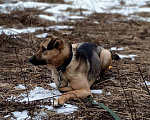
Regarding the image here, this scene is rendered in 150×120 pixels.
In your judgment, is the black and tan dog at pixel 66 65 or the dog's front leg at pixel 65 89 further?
the dog's front leg at pixel 65 89

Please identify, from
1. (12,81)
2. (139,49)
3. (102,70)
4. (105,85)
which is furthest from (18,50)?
(139,49)

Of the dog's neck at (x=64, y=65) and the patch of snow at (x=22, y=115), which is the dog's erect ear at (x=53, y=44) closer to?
the dog's neck at (x=64, y=65)

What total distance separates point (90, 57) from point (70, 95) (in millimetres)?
1254

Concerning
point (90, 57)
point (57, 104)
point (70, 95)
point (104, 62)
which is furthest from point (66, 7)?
point (57, 104)

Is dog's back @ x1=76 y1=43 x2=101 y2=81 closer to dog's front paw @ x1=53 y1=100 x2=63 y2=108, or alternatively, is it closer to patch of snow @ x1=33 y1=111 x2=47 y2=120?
dog's front paw @ x1=53 y1=100 x2=63 y2=108

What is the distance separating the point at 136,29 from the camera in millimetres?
10812

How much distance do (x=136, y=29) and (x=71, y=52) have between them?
7503mm

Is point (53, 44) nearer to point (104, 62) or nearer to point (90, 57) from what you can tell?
point (90, 57)

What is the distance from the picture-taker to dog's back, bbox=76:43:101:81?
454 cm

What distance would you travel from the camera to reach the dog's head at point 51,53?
3863mm

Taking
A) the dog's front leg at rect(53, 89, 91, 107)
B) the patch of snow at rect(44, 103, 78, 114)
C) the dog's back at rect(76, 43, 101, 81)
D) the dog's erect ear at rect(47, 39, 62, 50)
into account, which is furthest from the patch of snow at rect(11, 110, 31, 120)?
the dog's back at rect(76, 43, 101, 81)

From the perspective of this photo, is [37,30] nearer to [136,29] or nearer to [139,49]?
[139,49]

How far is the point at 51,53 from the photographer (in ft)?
12.8

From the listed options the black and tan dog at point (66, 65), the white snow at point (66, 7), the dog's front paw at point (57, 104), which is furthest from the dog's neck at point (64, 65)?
the white snow at point (66, 7)
